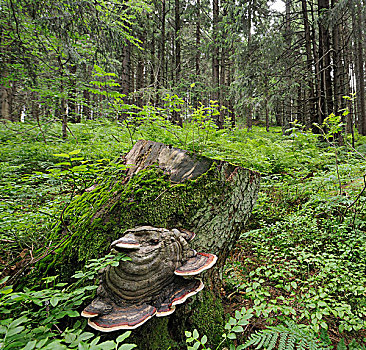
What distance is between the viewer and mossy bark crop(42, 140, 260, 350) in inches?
66.7

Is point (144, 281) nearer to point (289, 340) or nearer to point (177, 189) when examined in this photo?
point (177, 189)

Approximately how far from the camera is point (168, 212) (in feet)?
6.20

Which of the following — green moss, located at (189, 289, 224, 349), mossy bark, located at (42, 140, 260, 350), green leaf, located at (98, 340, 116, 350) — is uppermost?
mossy bark, located at (42, 140, 260, 350)

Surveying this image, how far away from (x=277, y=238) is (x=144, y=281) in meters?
2.65

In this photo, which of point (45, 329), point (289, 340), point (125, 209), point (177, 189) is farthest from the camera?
point (177, 189)

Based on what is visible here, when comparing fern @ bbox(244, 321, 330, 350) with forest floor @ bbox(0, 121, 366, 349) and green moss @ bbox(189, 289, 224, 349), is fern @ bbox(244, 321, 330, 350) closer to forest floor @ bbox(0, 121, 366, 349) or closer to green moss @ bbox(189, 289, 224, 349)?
forest floor @ bbox(0, 121, 366, 349)

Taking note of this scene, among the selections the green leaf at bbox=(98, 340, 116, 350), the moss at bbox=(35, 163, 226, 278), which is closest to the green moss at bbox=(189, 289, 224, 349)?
the moss at bbox=(35, 163, 226, 278)

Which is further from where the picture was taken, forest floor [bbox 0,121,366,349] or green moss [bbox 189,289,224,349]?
forest floor [bbox 0,121,366,349]

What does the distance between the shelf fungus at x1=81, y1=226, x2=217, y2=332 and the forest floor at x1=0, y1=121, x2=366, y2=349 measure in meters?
0.25

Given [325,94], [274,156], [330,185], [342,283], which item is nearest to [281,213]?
[330,185]

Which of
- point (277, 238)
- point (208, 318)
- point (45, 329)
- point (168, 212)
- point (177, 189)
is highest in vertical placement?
point (177, 189)

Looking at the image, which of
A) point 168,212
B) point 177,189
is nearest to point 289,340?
point 168,212

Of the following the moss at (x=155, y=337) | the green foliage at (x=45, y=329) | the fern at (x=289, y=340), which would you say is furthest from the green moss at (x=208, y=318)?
the green foliage at (x=45, y=329)

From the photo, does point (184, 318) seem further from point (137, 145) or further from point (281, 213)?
point (281, 213)
